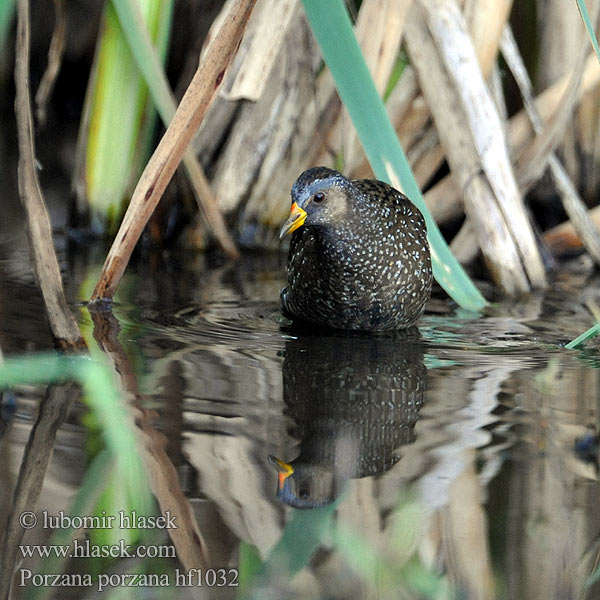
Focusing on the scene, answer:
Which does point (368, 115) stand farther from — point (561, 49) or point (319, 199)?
point (561, 49)

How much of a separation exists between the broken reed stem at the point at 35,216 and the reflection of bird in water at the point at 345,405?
600 millimetres

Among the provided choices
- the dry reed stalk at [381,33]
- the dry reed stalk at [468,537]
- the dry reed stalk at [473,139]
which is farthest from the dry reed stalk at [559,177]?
the dry reed stalk at [468,537]

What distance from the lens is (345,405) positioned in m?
2.78

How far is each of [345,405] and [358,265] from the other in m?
0.86

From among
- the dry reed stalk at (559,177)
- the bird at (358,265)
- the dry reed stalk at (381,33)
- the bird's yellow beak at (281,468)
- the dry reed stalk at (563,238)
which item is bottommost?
the bird's yellow beak at (281,468)

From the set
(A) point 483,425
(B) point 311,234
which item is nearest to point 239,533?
(A) point 483,425

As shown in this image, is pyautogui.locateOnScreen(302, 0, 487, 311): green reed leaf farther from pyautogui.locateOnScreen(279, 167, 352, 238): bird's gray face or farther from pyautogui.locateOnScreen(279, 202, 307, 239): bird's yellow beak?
pyautogui.locateOnScreen(279, 202, 307, 239): bird's yellow beak

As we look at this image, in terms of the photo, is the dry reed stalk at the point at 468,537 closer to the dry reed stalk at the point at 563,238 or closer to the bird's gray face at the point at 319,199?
the bird's gray face at the point at 319,199

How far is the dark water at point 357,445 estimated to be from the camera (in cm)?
187

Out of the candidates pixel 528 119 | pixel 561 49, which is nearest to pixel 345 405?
pixel 528 119

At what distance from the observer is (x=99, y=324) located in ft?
11.3

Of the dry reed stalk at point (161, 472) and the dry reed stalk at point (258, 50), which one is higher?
the dry reed stalk at point (258, 50)

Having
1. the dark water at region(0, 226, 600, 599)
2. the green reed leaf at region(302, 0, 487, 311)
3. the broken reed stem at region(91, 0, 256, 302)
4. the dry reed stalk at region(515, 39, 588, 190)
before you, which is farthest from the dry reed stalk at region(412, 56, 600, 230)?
the broken reed stem at region(91, 0, 256, 302)

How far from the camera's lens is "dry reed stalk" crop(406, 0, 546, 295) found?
4.12m
